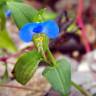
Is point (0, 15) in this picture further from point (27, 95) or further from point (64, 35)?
point (64, 35)

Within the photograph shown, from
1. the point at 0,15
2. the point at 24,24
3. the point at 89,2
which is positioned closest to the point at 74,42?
the point at 89,2

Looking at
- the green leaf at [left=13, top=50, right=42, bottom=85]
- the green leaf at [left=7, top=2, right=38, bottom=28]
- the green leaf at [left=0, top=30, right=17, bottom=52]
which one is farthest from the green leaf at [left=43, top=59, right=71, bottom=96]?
the green leaf at [left=0, top=30, right=17, bottom=52]

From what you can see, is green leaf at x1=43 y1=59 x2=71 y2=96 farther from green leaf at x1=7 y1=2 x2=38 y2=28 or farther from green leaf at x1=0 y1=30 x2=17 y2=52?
green leaf at x1=0 y1=30 x2=17 y2=52

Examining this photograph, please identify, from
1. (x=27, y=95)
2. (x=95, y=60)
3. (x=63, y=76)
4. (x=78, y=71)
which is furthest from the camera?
(x=95, y=60)

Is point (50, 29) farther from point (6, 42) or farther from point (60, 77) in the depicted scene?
point (6, 42)

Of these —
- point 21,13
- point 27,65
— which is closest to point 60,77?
point 27,65
